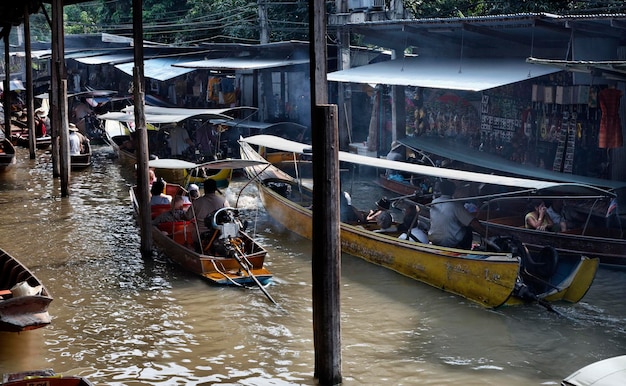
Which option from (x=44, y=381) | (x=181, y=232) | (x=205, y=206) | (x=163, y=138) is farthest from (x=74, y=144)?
(x=44, y=381)

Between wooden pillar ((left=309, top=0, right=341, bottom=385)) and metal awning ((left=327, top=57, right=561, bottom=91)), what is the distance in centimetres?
666

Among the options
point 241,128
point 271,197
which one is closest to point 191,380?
point 271,197

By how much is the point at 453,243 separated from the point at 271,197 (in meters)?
4.65

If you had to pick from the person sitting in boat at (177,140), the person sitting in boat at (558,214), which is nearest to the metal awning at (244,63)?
the person sitting in boat at (177,140)

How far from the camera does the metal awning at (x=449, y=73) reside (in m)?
13.3

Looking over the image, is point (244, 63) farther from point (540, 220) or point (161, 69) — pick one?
point (540, 220)

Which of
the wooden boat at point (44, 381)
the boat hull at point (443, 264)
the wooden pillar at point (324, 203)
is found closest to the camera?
the wooden boat at point (44, 381)

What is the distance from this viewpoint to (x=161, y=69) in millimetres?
23734

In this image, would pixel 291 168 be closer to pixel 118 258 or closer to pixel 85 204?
pixel 85 204

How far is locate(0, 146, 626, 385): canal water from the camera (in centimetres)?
804

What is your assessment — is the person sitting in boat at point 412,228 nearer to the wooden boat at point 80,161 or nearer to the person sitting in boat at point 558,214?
the person sitting in boat at point 558,214

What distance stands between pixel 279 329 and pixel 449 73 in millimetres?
7625

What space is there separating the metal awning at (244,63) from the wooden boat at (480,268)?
30.0ft

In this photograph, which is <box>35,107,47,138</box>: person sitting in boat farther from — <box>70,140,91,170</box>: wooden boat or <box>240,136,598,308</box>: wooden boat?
<box>240,136,598,308</box>: wooden boat
